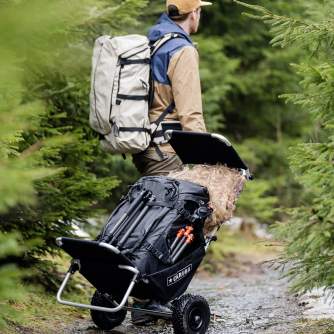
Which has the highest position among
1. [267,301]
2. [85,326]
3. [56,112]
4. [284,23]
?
[284,23]

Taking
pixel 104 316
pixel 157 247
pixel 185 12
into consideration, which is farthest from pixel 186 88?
pixel 104 316

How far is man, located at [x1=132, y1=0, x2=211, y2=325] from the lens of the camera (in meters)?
5.78

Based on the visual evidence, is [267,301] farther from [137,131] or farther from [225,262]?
[225,262]

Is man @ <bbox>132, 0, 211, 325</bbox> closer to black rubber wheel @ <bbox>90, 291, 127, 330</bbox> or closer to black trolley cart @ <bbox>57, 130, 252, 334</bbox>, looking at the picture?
black rubber wheel @ <bbox>90, 291, 127, 330</bbox>

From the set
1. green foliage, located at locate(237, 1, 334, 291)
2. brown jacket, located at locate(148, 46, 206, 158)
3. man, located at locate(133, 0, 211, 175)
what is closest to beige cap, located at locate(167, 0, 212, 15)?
man, located at locate(133, 0, 211, 175)

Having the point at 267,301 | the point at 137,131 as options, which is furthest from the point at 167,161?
the point at 267,301

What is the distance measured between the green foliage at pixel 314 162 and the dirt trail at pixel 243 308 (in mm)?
662

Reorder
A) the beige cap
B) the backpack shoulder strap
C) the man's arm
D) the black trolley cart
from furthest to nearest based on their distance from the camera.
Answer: the beige cap < the backpack shoulder strap < the man's arm < the black trolley cart

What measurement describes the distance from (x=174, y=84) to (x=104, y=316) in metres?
1.92

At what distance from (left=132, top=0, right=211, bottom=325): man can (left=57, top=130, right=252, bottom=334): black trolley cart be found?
0.37 m

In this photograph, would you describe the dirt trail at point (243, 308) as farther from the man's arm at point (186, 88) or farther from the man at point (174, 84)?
→ the man's arm at point (186, 88)

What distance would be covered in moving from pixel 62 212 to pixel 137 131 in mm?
1169

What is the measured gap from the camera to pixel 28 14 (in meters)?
2.67

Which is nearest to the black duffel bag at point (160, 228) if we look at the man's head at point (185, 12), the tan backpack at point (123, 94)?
the tan backpack at point (123, 94)
